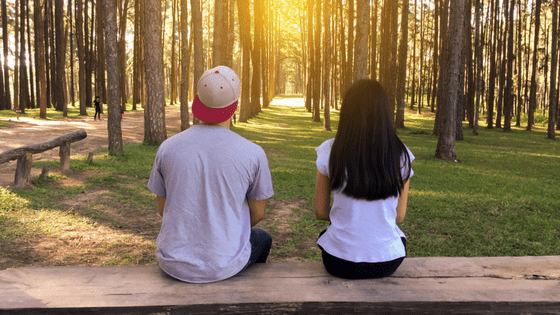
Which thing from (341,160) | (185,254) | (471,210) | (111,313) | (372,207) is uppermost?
(341,160)

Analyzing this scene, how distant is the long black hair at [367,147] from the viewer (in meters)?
2.73

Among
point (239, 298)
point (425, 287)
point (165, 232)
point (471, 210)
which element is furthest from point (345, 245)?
point (471, 210)

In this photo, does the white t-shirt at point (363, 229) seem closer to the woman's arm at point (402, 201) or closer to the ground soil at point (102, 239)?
the woman's arm at point (402, 201)

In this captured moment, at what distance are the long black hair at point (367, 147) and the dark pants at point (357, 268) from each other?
1.43 ft

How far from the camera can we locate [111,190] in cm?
918

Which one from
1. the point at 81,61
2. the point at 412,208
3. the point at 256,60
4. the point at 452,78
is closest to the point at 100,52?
the point at 81,61

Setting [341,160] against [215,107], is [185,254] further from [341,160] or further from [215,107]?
[341,160]

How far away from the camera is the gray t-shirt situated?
104 inches

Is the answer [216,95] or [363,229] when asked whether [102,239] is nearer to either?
[216,95]

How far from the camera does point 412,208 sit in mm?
8047

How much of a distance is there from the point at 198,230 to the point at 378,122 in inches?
51.5

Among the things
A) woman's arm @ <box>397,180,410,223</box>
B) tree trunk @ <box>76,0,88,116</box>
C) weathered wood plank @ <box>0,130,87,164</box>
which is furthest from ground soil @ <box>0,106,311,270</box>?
tree trunk @ <box>76,0,88,116</box>

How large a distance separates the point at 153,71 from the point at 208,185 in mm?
13489

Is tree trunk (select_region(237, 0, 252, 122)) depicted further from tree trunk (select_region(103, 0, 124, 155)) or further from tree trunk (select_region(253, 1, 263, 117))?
tree trunk (select_region(103, 0, 124, 155))
